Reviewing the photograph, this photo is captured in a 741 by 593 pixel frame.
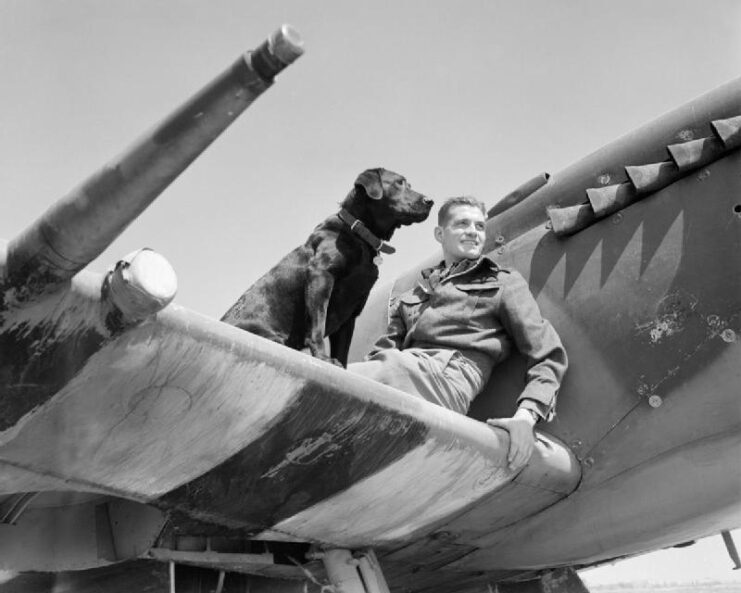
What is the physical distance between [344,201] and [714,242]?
64.3 inches

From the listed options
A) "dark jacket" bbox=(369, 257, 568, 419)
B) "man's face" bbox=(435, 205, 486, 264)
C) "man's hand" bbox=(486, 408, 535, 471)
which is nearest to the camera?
"man's hand" bbox=(486, 408, 535, 471)

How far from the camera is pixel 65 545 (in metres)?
3.77

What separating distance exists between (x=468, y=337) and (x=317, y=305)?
782 millimetres

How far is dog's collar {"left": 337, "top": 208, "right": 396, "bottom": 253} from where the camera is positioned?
4199mm

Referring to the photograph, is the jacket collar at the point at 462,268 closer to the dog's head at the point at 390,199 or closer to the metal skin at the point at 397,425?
the metal skin at the point at 397,425

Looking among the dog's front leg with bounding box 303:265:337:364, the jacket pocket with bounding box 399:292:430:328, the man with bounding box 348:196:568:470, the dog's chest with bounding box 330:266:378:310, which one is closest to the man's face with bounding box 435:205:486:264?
the man with bounding box 348:196:568:470

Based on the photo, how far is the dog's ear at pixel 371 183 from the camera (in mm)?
4238

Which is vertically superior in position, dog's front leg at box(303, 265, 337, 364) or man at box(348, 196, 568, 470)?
dog's front leg at box(303, 265, 337, 364)

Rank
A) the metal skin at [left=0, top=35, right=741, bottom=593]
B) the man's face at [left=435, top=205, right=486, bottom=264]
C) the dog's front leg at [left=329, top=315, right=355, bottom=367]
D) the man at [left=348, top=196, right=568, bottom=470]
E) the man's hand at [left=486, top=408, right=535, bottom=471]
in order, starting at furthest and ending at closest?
the man's face at [left=435, top=205, right=486, bottom=264] → the dog's front leg at [left=329, top=315, right=355, bottom=367] → the man at [left=348, top=196, right=568, bottom=470] → the man's hand at [left=486, top=408, right=535, bottom=471] → the metal skin at [left=0, top=35, right=741, bottom=593]

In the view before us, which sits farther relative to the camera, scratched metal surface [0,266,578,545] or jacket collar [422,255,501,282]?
jacket collar [422,255,501,282]

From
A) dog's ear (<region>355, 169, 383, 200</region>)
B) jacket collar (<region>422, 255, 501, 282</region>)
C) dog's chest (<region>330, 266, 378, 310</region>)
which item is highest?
dog's ear (<region>355, 169, 383, 200</region>)

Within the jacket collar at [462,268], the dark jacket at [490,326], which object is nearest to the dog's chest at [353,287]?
the dark jacket at [490,326]

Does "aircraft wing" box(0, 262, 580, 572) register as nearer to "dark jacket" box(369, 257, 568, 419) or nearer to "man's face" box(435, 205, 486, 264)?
"dark jacket" box(369, 257, 568, 419)

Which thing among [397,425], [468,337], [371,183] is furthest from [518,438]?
[371,183]
